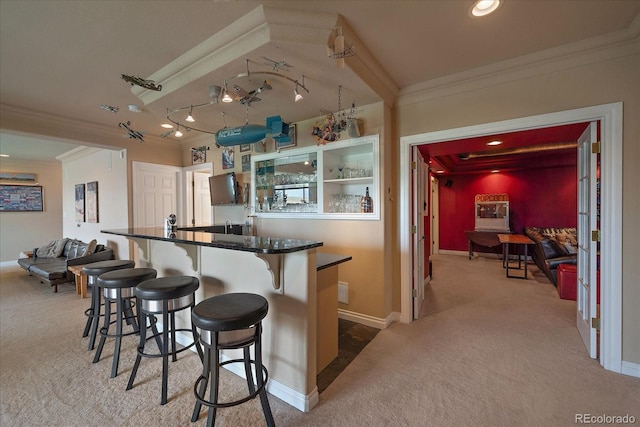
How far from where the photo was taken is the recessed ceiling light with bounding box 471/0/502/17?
1712 millimetres

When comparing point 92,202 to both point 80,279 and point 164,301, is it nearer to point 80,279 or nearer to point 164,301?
point 80,279

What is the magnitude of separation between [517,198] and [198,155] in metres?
7.34

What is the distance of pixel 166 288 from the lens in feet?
5.99

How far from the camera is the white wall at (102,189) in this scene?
180 inches

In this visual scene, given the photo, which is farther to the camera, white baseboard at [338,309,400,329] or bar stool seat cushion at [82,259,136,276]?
white baseboard at [338,309,400,329]

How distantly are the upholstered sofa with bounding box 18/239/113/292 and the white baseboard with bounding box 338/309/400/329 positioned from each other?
13.8 ft

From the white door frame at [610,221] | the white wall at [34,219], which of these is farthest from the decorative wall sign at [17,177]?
the white door frame at [610,221]

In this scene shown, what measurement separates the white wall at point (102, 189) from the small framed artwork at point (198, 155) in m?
1.04

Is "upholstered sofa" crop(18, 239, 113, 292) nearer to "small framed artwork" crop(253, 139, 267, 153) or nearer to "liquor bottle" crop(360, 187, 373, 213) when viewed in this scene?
"small framed artwork" crop(253, 139, 267, 153)

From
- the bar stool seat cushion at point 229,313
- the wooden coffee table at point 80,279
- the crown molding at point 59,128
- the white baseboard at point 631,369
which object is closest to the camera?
the bar stool seat cushion at point 229,313

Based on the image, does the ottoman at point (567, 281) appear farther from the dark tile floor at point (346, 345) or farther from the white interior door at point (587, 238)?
the dark tile floor at point (346, 345)

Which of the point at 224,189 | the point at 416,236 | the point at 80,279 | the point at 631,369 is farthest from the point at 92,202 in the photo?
the point at 631,369

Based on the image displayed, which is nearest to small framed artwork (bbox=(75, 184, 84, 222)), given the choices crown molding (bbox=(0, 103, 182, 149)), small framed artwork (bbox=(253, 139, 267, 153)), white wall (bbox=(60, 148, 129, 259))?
white wall (bbox=(60, 148, 129, 259))

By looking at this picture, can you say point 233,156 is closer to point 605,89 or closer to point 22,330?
point 22,330
